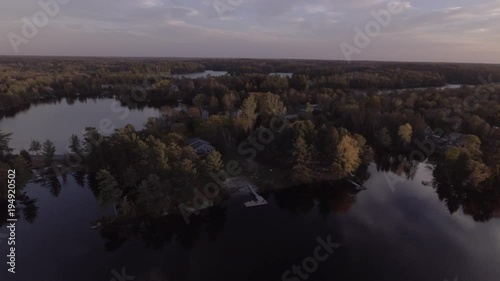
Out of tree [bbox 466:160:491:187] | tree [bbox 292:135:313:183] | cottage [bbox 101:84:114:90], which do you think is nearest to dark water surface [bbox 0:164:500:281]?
tree [bbox 292:135:313:183]

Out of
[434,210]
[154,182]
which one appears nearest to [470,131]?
[434,210]

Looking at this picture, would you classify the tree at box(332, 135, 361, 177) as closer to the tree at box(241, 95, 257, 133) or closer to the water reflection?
the water reflection

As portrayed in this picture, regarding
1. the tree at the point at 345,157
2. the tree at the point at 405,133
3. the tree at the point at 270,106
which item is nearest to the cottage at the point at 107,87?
the tree at the point at 270,106

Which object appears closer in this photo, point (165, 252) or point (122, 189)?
point (165, 252)

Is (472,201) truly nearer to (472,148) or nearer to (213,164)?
(472,148)

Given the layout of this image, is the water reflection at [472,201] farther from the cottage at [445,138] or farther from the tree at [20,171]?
the tree at [20,171]

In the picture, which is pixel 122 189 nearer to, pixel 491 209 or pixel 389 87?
pixel 491 209
